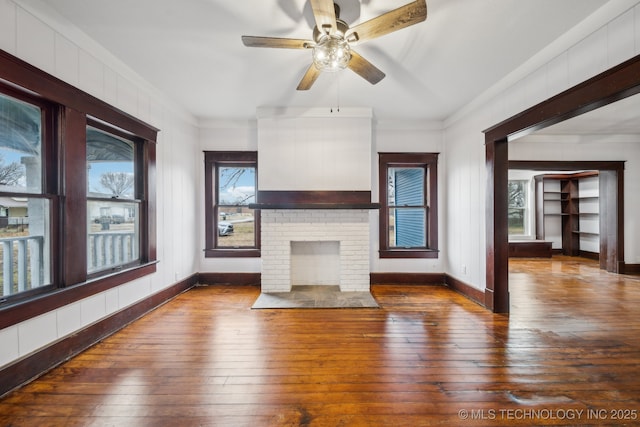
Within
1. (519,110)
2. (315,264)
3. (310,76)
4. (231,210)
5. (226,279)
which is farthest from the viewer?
(231,210)

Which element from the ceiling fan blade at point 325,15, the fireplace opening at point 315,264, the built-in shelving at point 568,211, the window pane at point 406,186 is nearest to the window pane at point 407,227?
the window pane at point 406,186

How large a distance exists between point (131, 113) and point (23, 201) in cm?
142

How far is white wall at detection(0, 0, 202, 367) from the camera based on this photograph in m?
1.92

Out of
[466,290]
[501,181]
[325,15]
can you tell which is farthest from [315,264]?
[325,15]

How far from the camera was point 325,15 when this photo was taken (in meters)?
1.75

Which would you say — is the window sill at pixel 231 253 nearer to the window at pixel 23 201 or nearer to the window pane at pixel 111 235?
the window pane at pixel 111 235

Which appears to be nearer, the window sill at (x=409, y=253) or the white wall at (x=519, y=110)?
the white wall at (x=519, y=110)

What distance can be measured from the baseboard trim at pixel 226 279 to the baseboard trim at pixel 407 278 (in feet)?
6.51

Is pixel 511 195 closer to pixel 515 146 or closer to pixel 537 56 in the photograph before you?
pixel 515 146

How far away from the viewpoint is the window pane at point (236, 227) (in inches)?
184

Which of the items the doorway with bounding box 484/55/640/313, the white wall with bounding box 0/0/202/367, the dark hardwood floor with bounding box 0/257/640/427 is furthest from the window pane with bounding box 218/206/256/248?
the doorway with bounding box 484/55/640/313

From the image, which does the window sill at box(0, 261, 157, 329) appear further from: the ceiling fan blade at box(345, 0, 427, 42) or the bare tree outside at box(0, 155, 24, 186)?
the ceiling fan blade at box(345, 0, 427, 42)

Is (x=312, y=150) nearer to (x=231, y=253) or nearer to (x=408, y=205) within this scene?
(x=408, y=205)

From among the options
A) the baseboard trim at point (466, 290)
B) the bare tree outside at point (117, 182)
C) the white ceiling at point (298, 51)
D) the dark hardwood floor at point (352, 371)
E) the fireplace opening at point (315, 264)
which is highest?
the white ceiling at point (298, 51)
